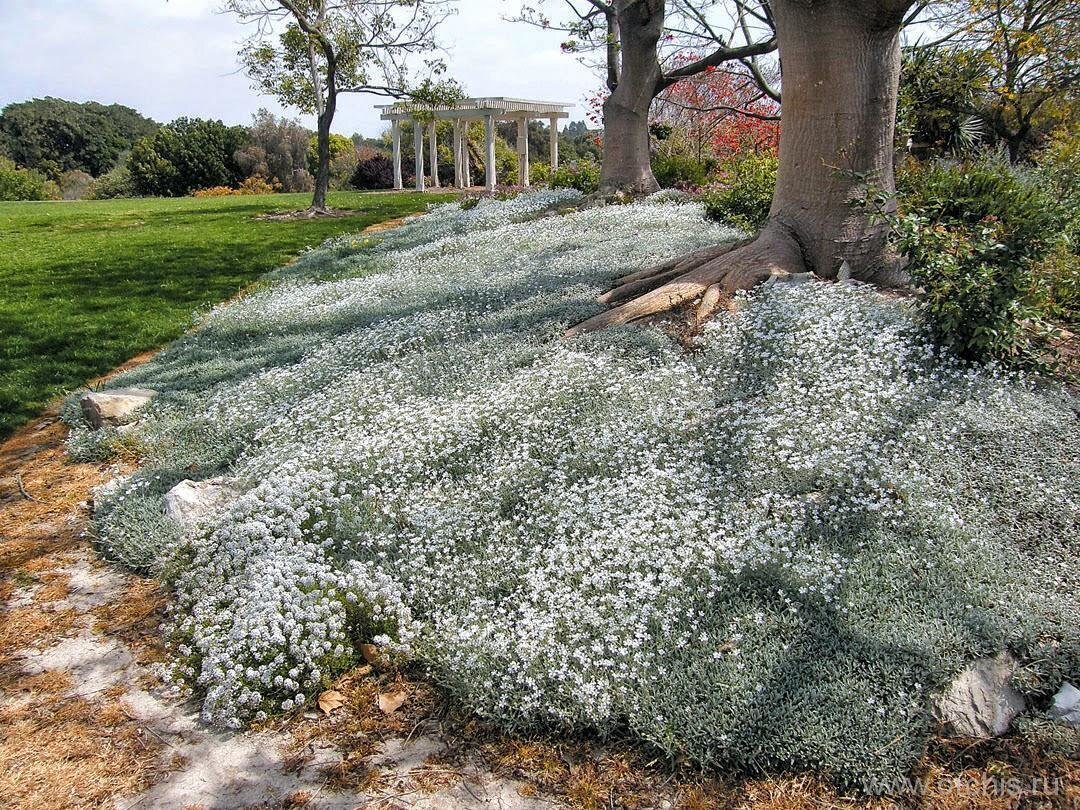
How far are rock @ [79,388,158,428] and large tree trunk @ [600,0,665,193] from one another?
941cm

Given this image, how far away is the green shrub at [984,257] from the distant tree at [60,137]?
54260mm

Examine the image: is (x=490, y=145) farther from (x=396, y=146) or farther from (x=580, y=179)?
(x=580, y=179)

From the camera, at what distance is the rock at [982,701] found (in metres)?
2.70

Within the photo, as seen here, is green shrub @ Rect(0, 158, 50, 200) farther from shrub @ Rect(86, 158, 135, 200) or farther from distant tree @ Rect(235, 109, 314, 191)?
distant tree @ Rect(235, 109, 314, 191)

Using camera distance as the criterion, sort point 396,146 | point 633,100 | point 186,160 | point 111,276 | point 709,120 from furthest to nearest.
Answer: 1. point 186,160
2. point 396,146
3. point 709,120
4. point 633,100
5. point 111,276

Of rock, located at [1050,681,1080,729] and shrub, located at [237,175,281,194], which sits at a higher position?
shrub, located at [237,175,281,194]

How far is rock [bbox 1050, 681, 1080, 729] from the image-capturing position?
105 inches

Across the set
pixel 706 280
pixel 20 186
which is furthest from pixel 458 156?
pixel 706 280

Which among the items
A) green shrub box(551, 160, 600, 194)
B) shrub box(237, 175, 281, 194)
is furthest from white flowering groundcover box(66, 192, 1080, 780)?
shrub box(237, 175, 281, 194)

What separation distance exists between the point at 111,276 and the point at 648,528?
10.9 metres

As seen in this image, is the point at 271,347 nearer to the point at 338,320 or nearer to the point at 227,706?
the point at 338,320

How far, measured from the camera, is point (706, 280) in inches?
234

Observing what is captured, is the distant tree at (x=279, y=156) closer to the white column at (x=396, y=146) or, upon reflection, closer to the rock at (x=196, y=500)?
the white column at (x=396, y=146)

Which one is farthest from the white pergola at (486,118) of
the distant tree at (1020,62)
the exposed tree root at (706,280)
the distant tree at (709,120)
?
the exposed tree root at (706,280)
